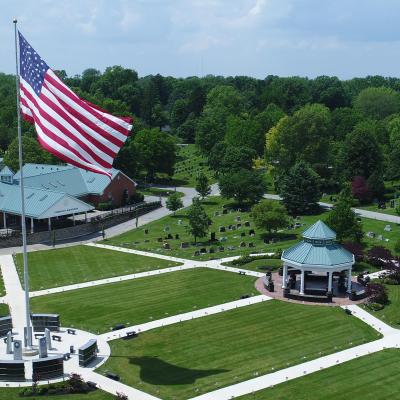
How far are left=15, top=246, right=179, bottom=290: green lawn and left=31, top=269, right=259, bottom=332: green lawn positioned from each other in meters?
3.75

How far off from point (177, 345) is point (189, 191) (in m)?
73.2

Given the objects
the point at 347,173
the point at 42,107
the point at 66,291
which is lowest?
the point at 66,291

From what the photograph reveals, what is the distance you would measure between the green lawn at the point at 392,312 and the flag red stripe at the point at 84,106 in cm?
2618

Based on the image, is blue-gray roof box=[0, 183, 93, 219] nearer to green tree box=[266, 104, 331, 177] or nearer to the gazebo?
the gazebo

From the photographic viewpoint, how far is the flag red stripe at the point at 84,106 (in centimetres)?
3684

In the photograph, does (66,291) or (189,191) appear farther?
(189,191)

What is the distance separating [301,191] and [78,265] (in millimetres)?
37250

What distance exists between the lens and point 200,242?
76.3 metres

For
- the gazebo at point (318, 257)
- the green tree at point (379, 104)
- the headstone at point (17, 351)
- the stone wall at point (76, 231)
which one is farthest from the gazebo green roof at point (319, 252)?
the green tree at point (379, 104)

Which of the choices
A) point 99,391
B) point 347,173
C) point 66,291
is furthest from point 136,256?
point 347,173

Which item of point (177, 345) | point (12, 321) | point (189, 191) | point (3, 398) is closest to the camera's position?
point (3, 398)

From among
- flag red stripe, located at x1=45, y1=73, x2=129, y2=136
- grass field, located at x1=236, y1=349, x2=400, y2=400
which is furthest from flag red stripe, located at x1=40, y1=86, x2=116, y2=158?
grass field, located at x1=236, y1=349, x2=400, y2=400

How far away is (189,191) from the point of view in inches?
4567

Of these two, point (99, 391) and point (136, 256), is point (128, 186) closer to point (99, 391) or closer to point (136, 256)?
point (136, 256)
